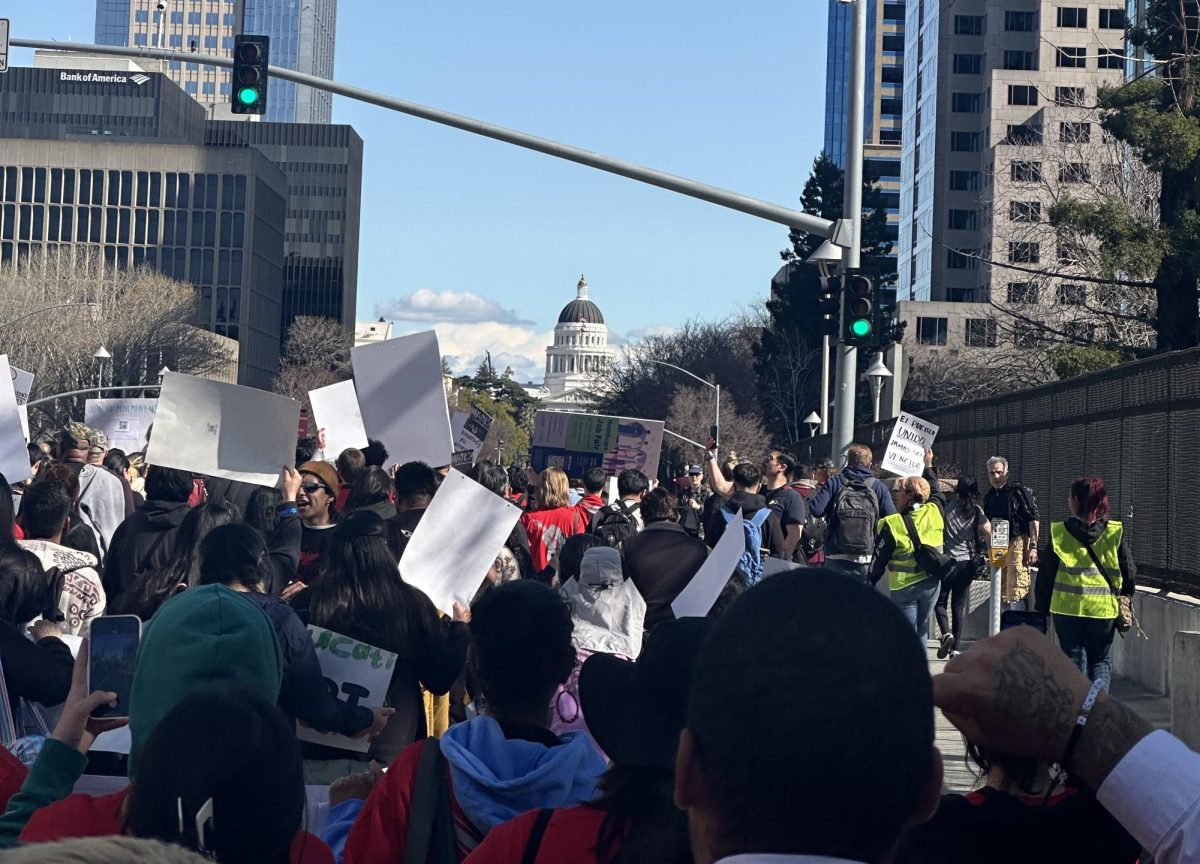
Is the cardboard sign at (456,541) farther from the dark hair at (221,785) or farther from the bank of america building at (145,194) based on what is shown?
the bank of america building at (145,194)

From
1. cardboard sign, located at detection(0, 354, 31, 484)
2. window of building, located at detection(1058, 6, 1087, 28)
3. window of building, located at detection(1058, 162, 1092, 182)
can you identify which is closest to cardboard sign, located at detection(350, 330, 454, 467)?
cardboard sign, located at detection(0, 354, 31, 484)

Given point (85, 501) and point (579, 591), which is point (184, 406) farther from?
point (579, 591)

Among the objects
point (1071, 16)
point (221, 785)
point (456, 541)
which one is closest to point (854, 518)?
point (456, 541)

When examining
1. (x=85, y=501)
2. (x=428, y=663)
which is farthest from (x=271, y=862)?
(x=85, y=501)

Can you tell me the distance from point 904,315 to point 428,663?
102023mm

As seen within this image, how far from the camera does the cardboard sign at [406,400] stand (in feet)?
34.7

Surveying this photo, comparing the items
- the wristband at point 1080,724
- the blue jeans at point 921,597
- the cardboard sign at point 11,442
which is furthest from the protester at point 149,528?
the blue jeans at point 921,597

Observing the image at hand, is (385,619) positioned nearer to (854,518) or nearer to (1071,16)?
(854,518)

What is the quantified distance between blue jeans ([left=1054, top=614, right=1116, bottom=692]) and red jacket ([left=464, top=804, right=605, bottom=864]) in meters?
8.48

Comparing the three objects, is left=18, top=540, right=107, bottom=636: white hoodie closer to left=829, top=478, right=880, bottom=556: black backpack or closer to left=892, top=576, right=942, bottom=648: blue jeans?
Result: left=892, top=576, right=942, bottom=648: blue jeans

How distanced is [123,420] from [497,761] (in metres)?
15.3

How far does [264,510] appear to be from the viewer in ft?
30.6

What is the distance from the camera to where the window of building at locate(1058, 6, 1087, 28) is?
350ft

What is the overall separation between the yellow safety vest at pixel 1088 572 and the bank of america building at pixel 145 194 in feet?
365
